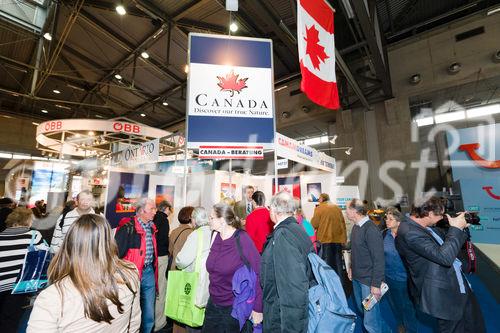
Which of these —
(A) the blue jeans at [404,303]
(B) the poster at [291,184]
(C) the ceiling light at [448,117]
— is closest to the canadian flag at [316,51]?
(A) the blue jeans at [404,303]

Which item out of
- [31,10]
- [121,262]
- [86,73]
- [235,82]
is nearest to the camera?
[121,262]

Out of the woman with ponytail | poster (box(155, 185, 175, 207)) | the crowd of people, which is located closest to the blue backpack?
the crowd of people

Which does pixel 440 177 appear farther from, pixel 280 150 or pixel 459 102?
pixel 280 150

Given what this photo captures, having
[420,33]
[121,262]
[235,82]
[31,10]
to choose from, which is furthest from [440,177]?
[31,10]

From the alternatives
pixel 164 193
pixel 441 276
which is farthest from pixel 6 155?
pixel 441 276

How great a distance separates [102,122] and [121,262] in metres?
6.69

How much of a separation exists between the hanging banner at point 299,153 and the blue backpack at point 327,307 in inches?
129

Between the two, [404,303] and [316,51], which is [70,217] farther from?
[404,303]

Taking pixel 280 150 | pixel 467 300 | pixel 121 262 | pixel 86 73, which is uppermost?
pixel 86 73

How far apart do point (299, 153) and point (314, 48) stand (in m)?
3.01

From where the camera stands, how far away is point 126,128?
21.9 ft

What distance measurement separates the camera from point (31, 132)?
46.2ft

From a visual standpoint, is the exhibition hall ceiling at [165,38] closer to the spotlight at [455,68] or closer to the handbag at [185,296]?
the spotlight at [455,68]

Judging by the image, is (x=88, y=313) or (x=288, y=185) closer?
(x=88, y=313)
